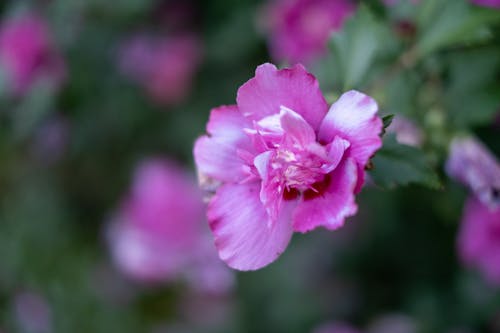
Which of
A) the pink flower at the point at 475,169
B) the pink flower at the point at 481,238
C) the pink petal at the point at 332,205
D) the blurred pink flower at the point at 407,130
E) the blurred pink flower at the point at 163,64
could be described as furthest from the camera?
the blurred pink flower at the point at 163,64

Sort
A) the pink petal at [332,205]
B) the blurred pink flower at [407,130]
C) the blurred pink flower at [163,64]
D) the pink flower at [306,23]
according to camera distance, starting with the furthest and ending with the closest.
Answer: the blurred pink flower at [163,64] → the pink flower at [306,23] → the blurred pink flower at [407,130] → the pink petal at [332,205]

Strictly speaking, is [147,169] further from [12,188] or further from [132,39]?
[12,188]

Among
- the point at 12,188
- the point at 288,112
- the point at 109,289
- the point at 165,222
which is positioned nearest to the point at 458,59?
the point at 288,112

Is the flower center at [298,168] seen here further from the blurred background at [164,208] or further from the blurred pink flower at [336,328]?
the blurred pink flower at [336,328]

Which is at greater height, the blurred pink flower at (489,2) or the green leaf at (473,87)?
the blurred pink flower at (489,2)

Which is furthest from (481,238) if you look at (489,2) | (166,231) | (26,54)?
(26,54)

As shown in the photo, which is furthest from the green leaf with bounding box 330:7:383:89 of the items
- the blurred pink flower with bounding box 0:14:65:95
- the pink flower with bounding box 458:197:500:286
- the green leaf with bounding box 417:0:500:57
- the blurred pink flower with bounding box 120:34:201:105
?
the blurred pink flower with bounding box 0:14:65:95

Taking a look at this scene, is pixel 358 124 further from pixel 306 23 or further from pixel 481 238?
pixel 306 23

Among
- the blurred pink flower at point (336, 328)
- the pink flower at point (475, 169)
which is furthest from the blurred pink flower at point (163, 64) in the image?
the pink flower at point (475, 169)
